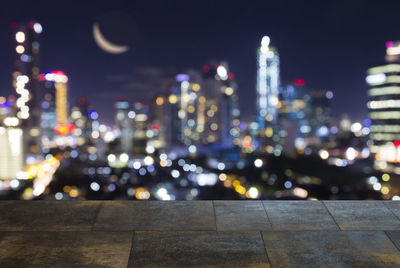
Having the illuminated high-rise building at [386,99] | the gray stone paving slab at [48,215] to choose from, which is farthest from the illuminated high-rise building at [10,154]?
the gray stone paving slab at [48,215]

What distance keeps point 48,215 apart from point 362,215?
3.04m

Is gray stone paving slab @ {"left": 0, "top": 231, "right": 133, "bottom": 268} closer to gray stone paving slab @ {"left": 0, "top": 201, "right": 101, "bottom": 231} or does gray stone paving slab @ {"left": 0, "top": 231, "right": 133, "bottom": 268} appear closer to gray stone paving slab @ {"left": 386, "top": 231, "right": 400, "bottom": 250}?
gray stone paving slab @ {"left": 0, "top": 201, "right": 101, "bottom": 231}

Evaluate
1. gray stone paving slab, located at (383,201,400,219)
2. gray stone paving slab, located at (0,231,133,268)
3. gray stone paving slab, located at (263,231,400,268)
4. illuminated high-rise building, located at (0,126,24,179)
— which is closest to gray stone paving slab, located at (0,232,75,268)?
gray stone paving slab, located at (0,231,133,268)

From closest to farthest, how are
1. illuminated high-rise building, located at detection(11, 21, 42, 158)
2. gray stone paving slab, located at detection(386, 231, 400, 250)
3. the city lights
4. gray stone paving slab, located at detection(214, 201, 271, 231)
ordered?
gray stone paving slab, located at detection(386, 231, 400, 250), gray stone paving slab, located at detection(214, 201, 271, 231), the city lights, illuminated high-rise building, located at detection(11, 21, 42, 158)

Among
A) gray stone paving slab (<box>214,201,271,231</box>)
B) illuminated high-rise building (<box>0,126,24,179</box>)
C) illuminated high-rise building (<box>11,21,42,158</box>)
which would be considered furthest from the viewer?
illuminated high-rise building (<box>11,21,42,158</box>)

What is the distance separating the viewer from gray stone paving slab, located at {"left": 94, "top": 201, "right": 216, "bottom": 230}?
3.85 m

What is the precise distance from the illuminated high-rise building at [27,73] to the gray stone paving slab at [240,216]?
161m

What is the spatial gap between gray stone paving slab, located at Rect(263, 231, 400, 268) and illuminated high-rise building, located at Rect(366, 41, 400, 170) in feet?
330

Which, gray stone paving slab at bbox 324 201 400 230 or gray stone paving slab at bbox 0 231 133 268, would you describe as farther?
gray stone paving slab at bbox 324 201 400 230

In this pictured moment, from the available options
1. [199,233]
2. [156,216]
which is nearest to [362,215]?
[199,233]

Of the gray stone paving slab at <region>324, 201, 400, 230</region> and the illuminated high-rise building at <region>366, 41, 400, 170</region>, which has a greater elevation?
the illuminated high-rise building at <region>366, 41, 400, 170</region>

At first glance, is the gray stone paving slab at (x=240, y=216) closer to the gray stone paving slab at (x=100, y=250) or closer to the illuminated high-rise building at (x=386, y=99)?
the gray stone paving slab at (x=100, y=250)

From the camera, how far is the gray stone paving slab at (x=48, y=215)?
3.85m

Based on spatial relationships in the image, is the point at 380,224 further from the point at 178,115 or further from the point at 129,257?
the point at 178,115
